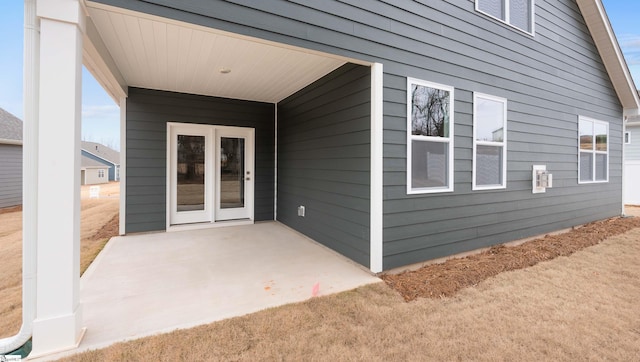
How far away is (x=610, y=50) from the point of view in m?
6.11

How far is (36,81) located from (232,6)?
1510 millimetres

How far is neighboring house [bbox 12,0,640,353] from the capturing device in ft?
6.48

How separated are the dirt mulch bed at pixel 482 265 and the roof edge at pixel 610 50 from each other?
3315 millimetres

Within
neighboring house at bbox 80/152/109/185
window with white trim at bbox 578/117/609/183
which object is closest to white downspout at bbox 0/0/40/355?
window with white trim at bbox 578/117/609/183

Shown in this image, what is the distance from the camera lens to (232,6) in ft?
8.33

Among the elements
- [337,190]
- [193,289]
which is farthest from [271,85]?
[193,289]

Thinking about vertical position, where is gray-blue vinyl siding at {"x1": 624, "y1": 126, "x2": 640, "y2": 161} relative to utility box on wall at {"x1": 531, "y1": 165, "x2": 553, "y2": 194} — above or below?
above

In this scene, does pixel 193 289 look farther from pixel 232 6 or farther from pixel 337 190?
pixel 232 6

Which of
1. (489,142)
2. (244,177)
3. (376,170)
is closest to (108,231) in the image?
(244,177)

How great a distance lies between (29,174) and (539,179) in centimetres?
632

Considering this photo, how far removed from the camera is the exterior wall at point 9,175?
32.0ft

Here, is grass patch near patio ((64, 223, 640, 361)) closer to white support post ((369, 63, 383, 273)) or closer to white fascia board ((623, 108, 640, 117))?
white support post ((369, 63, 383, 273))

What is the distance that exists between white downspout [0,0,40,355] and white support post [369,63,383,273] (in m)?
2.81

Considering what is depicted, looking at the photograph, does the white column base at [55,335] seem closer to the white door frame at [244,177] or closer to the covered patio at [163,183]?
the covered patio at [163,183]
